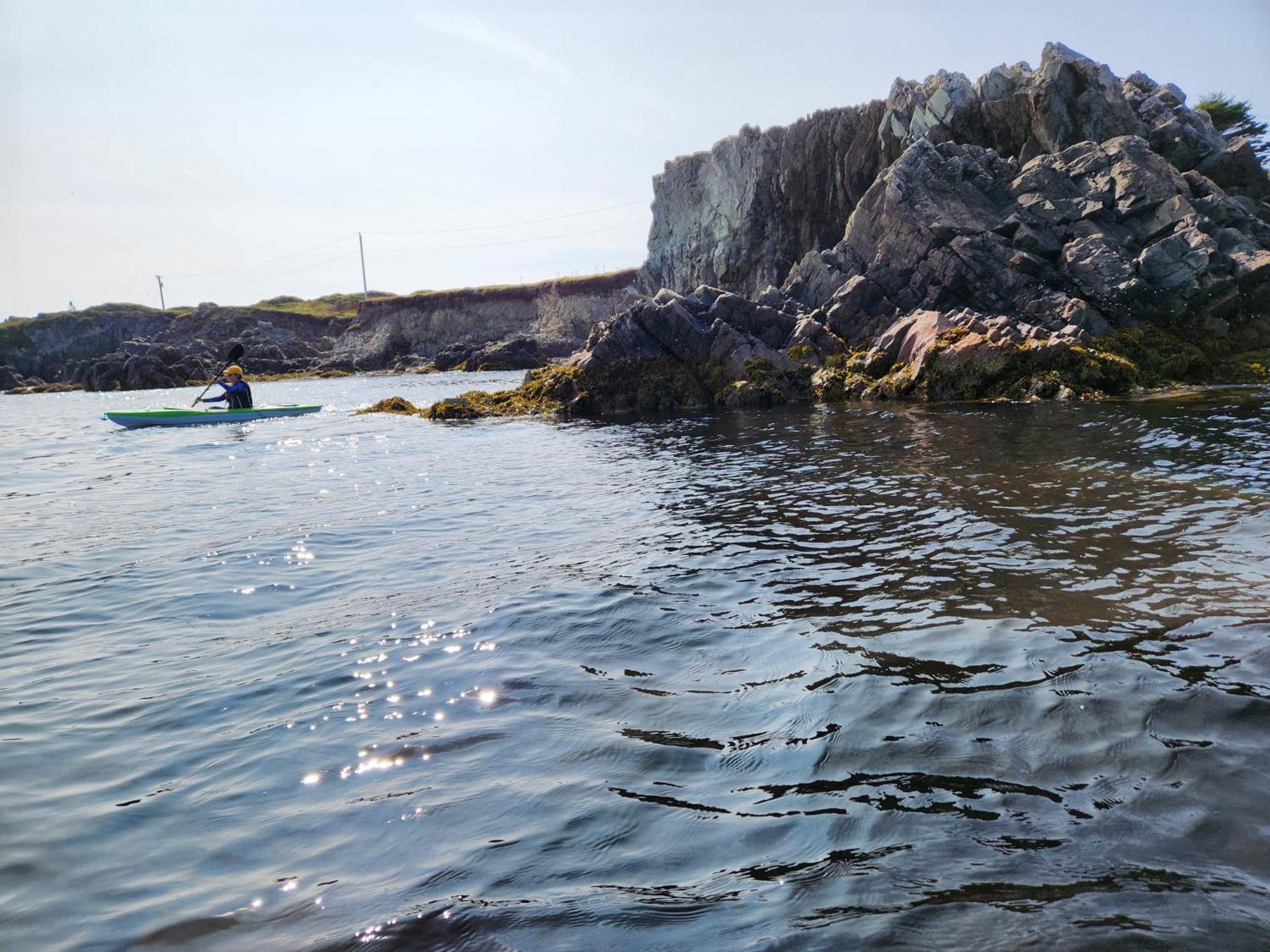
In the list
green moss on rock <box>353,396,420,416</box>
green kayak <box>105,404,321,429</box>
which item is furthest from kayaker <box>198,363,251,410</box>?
green moss on rock <box>353,396,420,416</box>

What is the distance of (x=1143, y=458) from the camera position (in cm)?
1400

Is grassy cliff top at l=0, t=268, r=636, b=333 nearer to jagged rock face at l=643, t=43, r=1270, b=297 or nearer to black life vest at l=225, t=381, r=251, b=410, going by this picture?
jagged rock face at l=643, t=43, r=1270, b=297

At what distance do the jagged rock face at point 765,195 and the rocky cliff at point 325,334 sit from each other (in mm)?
13319

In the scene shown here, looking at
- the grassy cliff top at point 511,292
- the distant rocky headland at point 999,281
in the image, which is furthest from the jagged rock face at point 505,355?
the distant rocky headland at point 999,281

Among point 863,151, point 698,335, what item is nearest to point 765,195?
point 863,151

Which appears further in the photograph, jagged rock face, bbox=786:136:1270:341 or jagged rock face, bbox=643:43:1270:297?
jagged rock face, bbox=643:43:1270:297

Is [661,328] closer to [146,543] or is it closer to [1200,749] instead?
[146,543]

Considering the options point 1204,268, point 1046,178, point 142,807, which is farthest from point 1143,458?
point 1046,178

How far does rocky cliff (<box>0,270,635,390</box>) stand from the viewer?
272 feet

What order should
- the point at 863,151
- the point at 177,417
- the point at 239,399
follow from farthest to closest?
1. the point at 863,151
2. the point at 239,399
3. the point at 177,417

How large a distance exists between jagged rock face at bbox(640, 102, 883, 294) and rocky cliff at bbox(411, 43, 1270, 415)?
893cm

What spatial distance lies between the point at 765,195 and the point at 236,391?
42.2m

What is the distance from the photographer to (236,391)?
34094 millimetres

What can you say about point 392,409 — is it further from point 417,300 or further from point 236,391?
point 417,300
